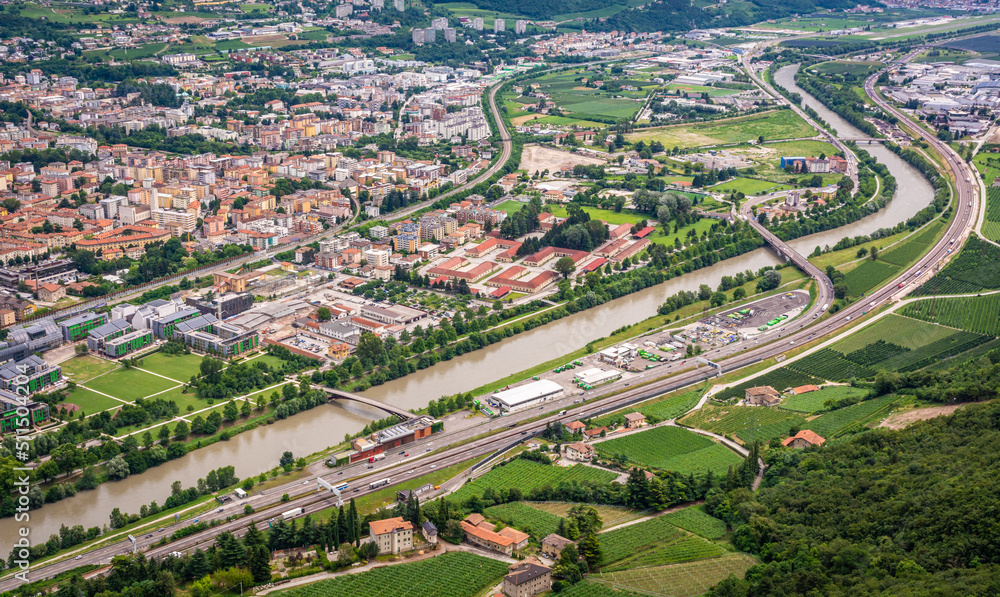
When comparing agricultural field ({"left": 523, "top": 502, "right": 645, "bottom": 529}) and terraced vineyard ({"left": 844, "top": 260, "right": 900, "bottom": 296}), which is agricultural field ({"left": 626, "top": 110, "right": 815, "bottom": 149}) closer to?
terraced vineyard ({"left": 844, "top": 260, "right": 900, "bottom": 296})

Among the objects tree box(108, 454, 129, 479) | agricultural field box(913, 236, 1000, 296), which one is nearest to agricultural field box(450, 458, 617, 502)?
tree box(108, 454, 129, 479)

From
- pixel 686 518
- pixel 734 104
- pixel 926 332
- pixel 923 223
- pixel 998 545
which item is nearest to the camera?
pixel 998 545

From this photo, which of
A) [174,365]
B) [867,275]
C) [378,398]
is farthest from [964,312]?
[174,365]

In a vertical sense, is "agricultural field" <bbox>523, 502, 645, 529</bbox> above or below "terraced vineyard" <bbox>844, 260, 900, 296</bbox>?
below

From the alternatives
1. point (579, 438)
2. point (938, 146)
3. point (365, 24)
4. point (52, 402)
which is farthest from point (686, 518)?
point (365, 24)

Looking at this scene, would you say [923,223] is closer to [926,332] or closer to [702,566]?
[926,332]

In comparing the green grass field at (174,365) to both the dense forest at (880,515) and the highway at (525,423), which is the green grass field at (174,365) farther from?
the dense forest at (880,515)

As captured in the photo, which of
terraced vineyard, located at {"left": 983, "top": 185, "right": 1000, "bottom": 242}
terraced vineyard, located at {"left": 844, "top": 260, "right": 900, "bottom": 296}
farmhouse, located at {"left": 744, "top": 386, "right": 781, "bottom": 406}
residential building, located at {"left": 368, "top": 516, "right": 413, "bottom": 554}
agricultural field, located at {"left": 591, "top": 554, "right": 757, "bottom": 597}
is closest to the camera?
agricultural field, located at {"left": 591, "top": 554, "right": 757, "bottom": 597}
